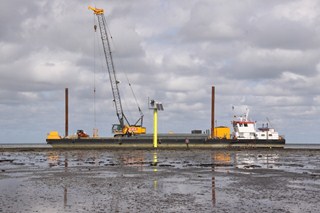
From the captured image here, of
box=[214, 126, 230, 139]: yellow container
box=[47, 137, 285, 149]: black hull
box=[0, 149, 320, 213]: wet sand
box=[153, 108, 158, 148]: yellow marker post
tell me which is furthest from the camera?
box=[214, 126, 230, 139]: yellow container

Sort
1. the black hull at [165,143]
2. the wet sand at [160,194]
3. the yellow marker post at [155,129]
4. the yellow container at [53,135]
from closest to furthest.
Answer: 1. the wet sand at [160,194]
2. the yellow marker post at [155,129]
3. the black hull at [165,143]
4. the yellow container at [53,135]

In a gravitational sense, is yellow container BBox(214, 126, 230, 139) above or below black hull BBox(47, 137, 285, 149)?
above

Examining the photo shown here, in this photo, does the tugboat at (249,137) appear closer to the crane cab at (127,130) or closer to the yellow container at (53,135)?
the crane cab at (127,130)

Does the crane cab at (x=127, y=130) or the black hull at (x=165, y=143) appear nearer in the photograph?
the black hull at (x=165, y=143)

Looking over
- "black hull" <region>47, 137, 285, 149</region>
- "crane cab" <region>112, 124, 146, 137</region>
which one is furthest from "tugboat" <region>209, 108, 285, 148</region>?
"crane cab" <region>112, 124, 146, 137</region>

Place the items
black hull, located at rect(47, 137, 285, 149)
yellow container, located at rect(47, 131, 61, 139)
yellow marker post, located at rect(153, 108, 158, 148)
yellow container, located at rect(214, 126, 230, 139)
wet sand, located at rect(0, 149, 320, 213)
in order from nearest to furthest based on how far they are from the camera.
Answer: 1. wet sand, located at rect(0, 149, 320, 213)
2. yellow marker post, located at rect(153, 108, 158, 148)
3. black hull, located at rect(47, 137, 285, 149)
4. yellow container, located at rect(214, 126, 230, 139)
5. yellow container, located at rect(47, 131, 61, 139)

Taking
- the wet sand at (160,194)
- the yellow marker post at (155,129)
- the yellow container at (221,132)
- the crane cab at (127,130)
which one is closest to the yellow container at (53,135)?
the crane cab at (127,130)

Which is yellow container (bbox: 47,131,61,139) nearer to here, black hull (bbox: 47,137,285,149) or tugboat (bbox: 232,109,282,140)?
black hull (bbox: 47,137,285,149)

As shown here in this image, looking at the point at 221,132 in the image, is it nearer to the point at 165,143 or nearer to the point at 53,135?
the point at 165,143

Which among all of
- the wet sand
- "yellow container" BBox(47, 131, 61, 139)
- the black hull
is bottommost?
the black hull

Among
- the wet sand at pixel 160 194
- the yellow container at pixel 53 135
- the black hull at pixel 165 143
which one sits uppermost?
the yellow container at pixel 53 135

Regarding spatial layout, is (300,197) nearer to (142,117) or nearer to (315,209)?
(315,209)

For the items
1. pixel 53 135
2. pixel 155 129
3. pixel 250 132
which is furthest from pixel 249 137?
pixel 53 135

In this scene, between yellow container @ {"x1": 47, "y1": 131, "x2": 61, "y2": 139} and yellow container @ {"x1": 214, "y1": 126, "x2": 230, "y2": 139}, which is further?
yellow container @ {"x1": 47, "y1": 131, "x2": 61, "y2": 139}
